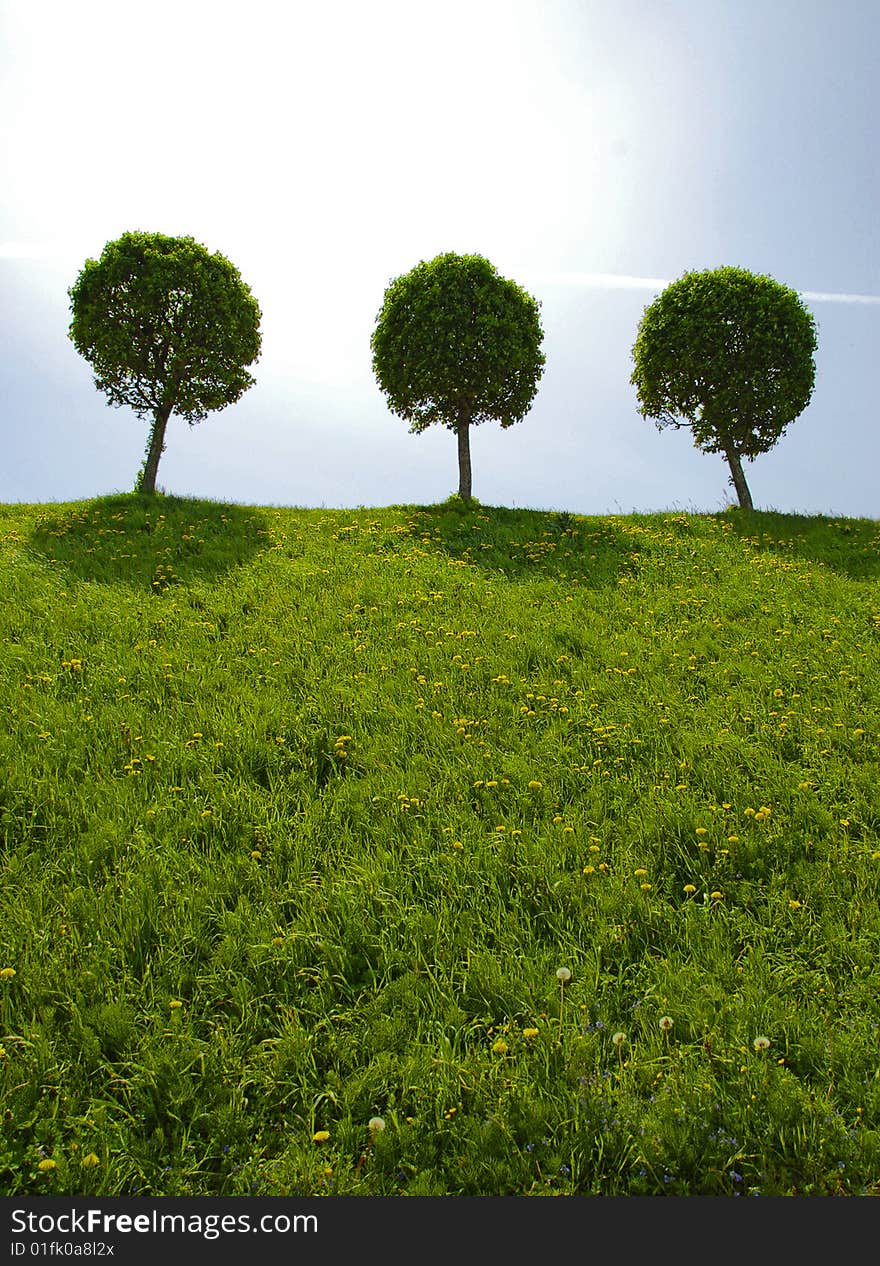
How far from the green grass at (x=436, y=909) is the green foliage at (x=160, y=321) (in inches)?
545

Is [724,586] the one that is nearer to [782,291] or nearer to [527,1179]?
[527,1179]

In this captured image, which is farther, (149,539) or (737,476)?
(737,476)

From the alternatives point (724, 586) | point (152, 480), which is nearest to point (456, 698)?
point (724, 586)

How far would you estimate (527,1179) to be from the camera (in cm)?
287

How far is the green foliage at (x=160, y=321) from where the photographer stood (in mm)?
20156

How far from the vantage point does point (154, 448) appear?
20828mm

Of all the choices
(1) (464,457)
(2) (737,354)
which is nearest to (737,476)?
(2) (737,354)

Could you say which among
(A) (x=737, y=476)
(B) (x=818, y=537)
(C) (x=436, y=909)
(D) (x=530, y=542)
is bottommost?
(C) (x=436, y=909)

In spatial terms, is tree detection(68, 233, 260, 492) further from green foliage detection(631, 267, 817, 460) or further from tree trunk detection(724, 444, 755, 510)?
tree trunk detection(724, 444, 755, 510)

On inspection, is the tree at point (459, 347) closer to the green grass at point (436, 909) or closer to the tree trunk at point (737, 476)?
the tree trunk at point (737, 476)

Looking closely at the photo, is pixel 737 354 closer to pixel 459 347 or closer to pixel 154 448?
pixel 459 347

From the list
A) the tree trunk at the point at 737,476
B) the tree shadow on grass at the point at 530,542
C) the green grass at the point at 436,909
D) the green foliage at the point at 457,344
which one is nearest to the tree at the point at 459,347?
the green foliage at the point at 457,344

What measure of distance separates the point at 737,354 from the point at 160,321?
61.4 ft

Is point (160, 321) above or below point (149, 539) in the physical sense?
above
